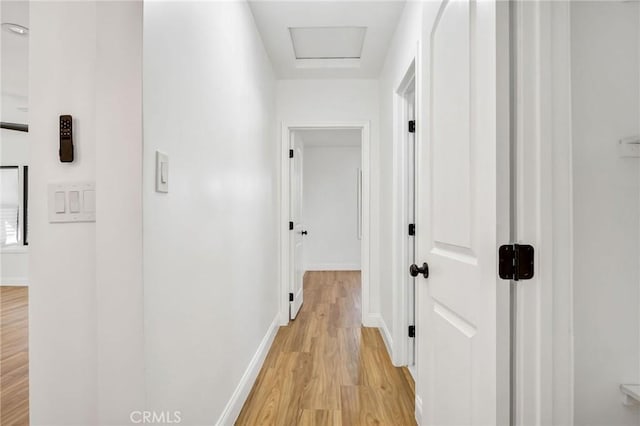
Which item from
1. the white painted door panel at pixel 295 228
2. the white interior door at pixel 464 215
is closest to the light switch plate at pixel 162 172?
the white interior door at pixel 464 215

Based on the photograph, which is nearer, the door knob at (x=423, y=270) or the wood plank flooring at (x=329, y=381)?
the door knob at (x=423, y=270)

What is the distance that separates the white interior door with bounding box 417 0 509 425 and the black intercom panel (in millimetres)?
1188

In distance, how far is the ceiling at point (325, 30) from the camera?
2.46m

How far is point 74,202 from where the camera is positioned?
3.49 feet

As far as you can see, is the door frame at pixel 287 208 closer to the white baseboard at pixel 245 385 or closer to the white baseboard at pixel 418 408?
the white baseboard at pixel 245 385

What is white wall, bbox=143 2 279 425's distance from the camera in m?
1.08

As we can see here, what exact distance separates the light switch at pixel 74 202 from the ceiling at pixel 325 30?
1.95 m

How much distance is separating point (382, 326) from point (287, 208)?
4.84 feet

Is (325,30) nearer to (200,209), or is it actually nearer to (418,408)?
(200,209)

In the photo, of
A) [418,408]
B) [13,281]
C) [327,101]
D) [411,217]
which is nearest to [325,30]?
[327,101]
